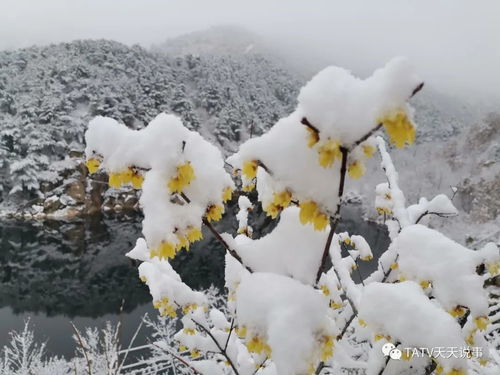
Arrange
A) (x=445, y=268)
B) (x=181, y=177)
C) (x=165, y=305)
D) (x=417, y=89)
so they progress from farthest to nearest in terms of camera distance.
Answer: (x=165, y=305) → (x=445, y=268) → (x=181, y=177) → (x=417, y=89)

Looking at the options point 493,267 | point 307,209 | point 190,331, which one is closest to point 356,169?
point 307,209

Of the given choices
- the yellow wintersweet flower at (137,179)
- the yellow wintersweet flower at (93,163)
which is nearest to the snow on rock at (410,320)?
the yellow wintersweet flower at (137,179)

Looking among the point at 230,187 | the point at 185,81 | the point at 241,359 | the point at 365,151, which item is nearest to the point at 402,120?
the point at 365,151

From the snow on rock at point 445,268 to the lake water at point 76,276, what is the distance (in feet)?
42.3

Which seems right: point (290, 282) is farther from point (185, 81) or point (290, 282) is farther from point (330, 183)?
point (185, 81)

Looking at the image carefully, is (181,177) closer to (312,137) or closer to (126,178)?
(126,178)

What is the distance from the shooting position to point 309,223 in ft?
3.95

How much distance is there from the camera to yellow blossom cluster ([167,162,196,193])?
1.19 m

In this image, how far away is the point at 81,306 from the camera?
55.2ft

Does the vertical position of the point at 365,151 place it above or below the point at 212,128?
above

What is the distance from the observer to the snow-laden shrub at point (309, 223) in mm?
938

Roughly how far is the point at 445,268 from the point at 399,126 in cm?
69

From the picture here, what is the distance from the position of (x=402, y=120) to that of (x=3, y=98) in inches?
1921

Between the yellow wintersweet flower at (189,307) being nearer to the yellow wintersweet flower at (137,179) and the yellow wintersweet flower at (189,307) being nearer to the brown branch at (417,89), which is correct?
the yellow wintersweet flower at (137,179)
